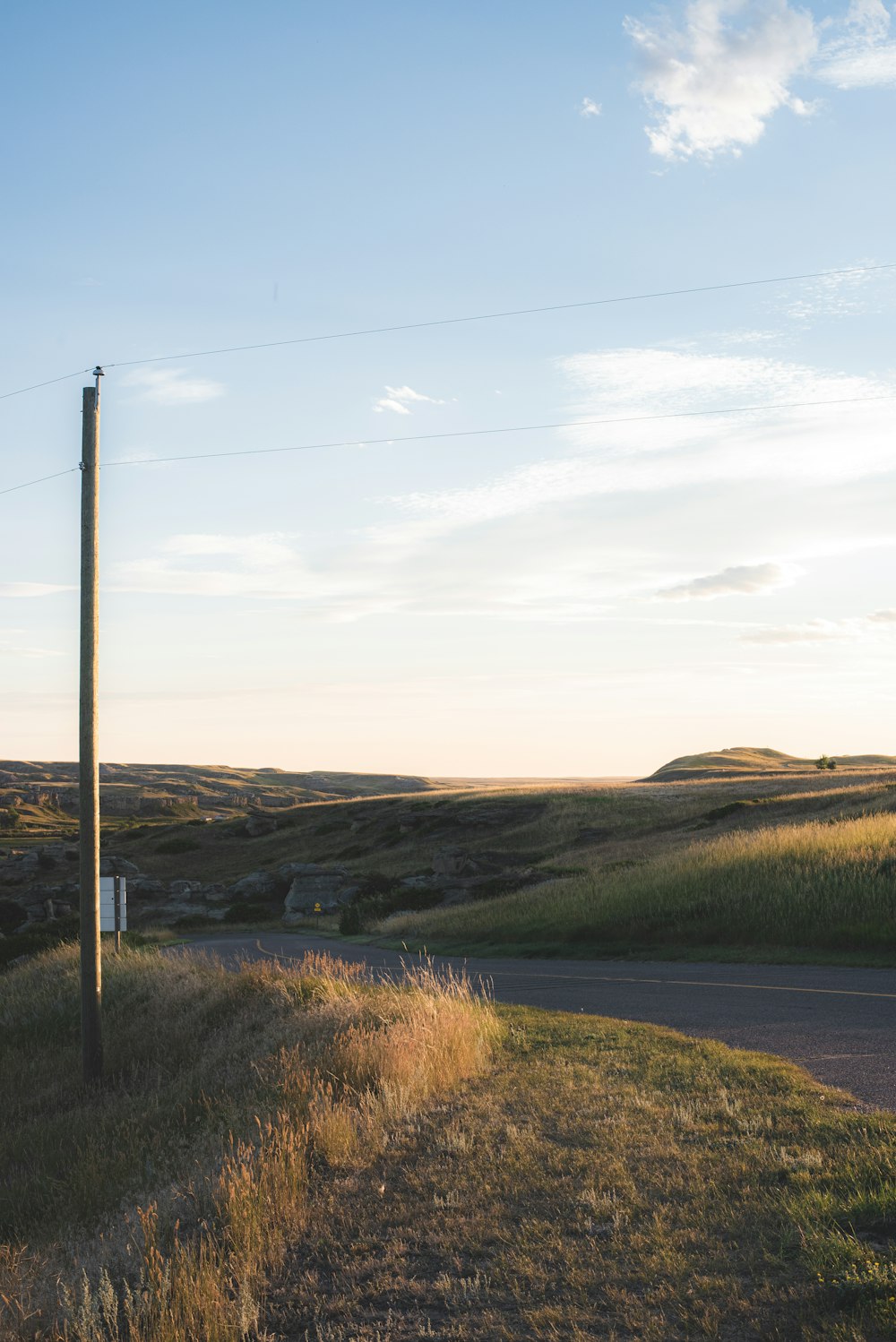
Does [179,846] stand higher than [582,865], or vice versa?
[582,865]

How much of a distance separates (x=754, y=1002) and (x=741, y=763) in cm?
13964

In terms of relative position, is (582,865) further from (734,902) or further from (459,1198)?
(459,1198)

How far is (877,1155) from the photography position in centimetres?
697

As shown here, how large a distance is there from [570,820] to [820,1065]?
60.5 m

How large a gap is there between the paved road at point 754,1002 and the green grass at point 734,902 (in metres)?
2.25

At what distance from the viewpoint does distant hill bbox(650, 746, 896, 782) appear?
120 meters

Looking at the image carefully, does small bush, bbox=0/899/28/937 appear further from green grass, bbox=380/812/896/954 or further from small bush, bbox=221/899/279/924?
green grass, bbox=380/812/896/954

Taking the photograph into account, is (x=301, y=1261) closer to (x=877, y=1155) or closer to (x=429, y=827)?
(x=877, y=1155)

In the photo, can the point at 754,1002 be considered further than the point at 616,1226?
Yes

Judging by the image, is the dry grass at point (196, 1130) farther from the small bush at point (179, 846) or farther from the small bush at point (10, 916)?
the small bush at point (179, 846)

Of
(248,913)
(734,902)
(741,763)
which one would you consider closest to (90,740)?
(734,902)

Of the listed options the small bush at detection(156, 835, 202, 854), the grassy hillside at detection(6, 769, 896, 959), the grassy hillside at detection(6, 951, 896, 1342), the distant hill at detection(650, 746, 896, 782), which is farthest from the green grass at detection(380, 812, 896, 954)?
the distant hill at detection(650, 746, 896, 782)

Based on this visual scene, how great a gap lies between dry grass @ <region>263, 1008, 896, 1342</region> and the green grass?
13.8 meters

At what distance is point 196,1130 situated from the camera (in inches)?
438
